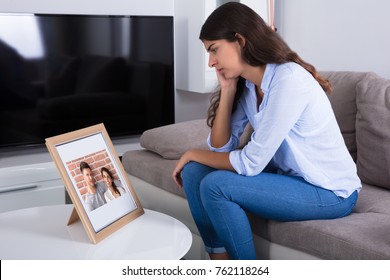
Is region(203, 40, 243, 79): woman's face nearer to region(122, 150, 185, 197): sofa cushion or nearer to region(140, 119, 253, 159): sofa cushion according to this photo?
region(122, 150, 185, 197): sofa cushion

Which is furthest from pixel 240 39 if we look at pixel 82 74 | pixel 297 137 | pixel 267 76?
pixel 82 74

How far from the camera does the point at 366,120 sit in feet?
7.08

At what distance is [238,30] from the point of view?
170 cm

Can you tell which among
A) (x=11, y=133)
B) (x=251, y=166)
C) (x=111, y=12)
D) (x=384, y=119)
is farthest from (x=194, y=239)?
(x=111, y=12)

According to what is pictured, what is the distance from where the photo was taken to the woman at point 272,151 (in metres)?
1.67

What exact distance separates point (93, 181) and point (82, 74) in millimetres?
1563

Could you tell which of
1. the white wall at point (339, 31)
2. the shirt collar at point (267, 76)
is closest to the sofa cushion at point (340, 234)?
the shirt collar at point (267, 76)

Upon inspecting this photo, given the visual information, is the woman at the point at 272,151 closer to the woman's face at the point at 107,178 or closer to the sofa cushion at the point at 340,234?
the sofa cushion at the point at 340,234

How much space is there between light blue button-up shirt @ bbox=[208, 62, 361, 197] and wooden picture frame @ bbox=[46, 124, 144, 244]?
37 centimetres

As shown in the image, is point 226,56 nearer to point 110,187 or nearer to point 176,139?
point 110,187

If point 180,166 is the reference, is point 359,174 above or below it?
below

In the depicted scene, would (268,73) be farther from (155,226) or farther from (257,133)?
(155,226)

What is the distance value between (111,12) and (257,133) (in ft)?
6.27

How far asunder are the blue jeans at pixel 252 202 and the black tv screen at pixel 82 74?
1.59 meters
